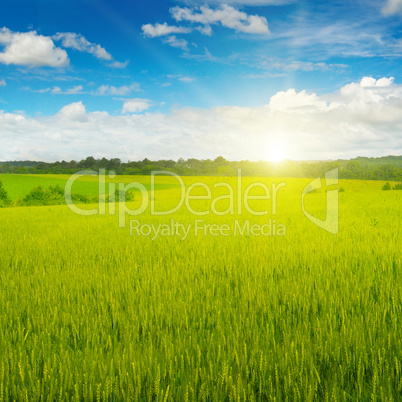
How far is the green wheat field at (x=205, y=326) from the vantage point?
1.80m

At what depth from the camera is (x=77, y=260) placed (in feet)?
17.6

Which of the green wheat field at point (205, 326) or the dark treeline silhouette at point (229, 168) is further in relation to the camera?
the dark treeline silhouette at point (229, 168)

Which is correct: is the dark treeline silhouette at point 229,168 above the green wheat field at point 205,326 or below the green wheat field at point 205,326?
above

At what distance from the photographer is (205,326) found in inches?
106

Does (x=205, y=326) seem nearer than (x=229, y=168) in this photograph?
Yes

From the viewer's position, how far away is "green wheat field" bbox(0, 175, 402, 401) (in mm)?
1802

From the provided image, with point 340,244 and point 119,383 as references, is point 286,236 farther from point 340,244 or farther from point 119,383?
point 119,383

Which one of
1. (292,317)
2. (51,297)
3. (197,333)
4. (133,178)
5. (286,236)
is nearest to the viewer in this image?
(197,333)

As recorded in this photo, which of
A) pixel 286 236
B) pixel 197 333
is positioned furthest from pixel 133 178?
pixel 197 333

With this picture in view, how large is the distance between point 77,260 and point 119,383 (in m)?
3.89

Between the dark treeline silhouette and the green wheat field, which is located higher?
the dark treeline silhouette

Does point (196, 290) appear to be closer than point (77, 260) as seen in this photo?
Yes

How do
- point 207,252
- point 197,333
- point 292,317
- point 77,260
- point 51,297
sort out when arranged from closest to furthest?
point 197,333 < point 292,317 < point 51,297 < point 77,260 < point 207,252

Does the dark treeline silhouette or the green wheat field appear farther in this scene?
the dark treeline silhouette
